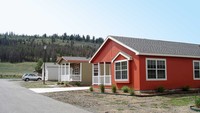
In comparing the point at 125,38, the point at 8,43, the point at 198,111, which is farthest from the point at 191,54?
the point at 8,43

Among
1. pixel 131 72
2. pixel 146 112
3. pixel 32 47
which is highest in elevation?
pixel 32 47

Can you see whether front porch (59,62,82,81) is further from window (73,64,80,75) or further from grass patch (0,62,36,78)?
grass patch (0,62,36,78)

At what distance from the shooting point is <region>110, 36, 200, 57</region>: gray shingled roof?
23080 mm

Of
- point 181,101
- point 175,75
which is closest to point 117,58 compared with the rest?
point 175,75

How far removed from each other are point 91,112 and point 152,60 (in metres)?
11.0

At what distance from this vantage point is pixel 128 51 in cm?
2358


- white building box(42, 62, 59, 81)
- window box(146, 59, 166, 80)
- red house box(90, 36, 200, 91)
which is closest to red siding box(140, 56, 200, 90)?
red house box(90, 36, 200, 91)

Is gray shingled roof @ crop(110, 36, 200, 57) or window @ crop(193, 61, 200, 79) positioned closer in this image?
gray shingled roof @ crop(110, 36, 200, 57)

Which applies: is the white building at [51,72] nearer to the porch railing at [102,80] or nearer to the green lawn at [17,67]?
the porch railing at [102,80]

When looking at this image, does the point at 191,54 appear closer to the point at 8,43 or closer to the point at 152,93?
the point at 152,93

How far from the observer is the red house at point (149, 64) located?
22.2 m

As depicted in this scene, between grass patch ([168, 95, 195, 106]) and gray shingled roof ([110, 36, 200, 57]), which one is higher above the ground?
gray shingled roof ([110, 36, 200, 57])

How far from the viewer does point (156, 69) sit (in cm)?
2277

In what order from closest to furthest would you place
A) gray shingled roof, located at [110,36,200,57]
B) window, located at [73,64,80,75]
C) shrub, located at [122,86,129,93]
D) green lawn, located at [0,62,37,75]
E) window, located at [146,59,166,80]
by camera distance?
shrub, located at [122,86,129,93], window, located at [146,59,166,80], gray shingled roof, located at [110,36,200,57], window, located at [73,64,80,75], green lawn, located at [0,62,37,75]
